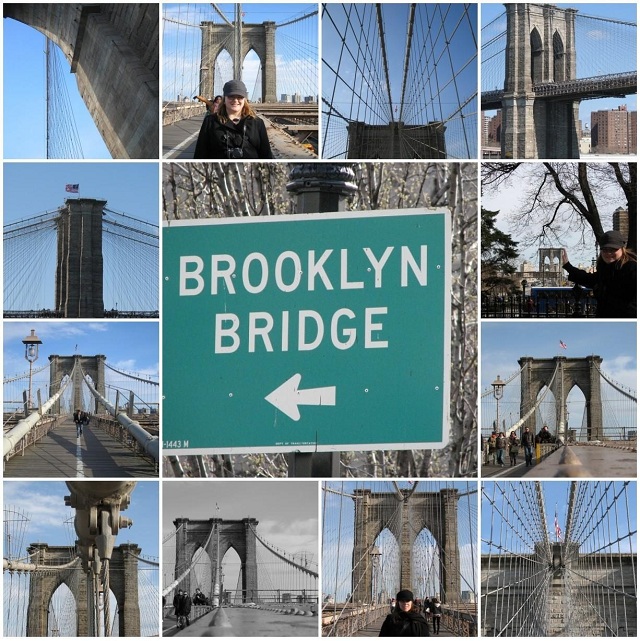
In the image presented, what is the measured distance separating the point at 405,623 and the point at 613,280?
1.99 meters

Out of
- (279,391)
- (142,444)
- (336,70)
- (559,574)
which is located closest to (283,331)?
(279,391)

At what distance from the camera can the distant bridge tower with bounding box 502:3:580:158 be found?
5.82 meters

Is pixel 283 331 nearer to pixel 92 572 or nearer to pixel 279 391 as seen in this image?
pixel 279 391

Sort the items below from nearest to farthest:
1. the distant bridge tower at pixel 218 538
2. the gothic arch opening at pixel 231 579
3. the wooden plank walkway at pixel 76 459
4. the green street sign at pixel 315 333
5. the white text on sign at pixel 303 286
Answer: the green street sign at pixel 315 333 → the white text on sign at pixel 303 286 → the distant bridge tower at pixel 218 538 → the wooden plank walkway at pixel 76 459 → the gothic arch opening at pixel 231 579

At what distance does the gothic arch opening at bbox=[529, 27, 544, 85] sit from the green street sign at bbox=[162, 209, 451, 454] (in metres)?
1.02

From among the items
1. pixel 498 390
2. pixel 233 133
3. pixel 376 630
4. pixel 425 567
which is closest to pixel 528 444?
pixel 498 390

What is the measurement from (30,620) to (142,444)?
1.20m

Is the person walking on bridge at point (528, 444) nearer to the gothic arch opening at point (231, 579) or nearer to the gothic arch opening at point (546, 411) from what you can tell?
the gothic arch opening at point (546, 411)

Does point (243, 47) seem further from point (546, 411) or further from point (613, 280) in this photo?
point (546, 411)

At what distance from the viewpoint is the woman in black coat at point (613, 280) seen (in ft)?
19.1

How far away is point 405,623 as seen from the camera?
218 inches

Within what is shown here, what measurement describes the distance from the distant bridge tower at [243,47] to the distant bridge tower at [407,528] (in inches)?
83.2

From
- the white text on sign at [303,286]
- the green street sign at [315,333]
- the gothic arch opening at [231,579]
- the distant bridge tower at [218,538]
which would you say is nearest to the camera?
the green street sign at [315,333]

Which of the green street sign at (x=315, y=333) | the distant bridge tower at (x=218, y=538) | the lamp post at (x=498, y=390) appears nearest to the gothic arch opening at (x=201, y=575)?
the distant bridge tower at (x=218, y=538)
